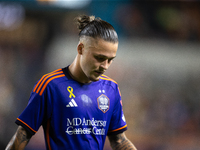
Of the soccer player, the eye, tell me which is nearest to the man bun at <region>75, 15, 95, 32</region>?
the soccer player

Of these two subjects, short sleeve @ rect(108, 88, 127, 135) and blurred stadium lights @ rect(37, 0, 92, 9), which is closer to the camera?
short sleeve @ rect(108, 88, 127, 135)

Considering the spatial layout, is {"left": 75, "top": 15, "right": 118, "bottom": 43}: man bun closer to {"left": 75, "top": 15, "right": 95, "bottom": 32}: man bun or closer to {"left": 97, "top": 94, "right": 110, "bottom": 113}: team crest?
{"left": 75, "top": 15, "right": 95, "bottom": 32}: man bun

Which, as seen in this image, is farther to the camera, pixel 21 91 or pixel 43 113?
pixel 21 91

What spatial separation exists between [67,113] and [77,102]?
0.10 meters

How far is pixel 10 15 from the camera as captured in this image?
5.93 meters

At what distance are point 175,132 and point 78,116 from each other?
4.32m

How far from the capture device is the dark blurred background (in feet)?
18.0

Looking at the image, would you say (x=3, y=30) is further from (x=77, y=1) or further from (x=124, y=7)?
(x=124, y=7)

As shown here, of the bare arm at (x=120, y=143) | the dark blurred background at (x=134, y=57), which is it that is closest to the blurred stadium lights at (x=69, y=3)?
the dark blurred background at (x=134, y=57)

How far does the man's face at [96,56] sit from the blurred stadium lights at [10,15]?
183 inches

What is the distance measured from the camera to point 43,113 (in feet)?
5.20

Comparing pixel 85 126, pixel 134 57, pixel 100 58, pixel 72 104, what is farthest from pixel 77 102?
pixel 134 57

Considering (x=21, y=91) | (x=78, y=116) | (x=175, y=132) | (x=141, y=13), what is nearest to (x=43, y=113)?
(x=78, y=116)

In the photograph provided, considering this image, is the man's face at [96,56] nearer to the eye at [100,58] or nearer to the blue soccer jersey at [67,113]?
the eye at [100,58]
